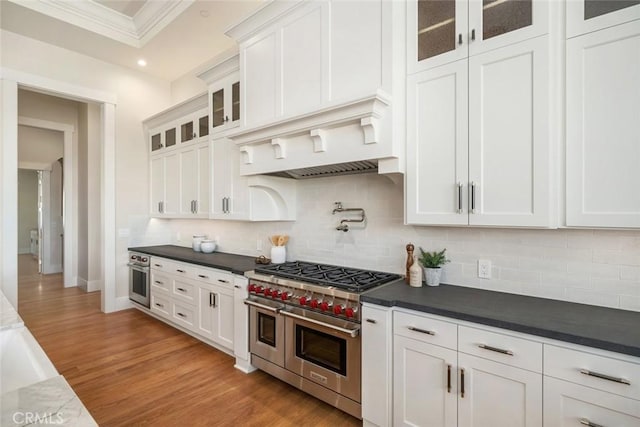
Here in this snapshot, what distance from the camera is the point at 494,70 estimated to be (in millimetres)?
1804

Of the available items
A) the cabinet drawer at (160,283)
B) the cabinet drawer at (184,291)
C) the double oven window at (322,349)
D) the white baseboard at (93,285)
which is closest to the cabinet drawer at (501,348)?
the double oven window at (322,349)

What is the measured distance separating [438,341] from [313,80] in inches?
77.4

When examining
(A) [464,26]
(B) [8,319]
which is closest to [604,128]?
(A) [464,26]

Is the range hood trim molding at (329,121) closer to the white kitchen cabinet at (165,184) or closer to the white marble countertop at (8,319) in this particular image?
the white marble countertop at (8,319)

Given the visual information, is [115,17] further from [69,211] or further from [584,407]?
[584,407]

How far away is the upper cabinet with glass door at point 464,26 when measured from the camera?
1710 mm

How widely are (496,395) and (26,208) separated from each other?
46.1 ft

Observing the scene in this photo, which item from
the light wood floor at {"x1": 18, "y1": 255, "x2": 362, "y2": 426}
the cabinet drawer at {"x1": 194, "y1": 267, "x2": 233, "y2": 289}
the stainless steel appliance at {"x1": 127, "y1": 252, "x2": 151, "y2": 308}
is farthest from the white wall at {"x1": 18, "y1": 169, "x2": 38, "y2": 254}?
the cabinet drawer at {"x1": 194, "y1": 267, "x2": 233, "y2": 289}

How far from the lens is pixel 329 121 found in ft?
7.41

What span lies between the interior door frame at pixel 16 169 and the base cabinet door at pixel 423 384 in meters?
4.28

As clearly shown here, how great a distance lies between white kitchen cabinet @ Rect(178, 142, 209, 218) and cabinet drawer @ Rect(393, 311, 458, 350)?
273 cm

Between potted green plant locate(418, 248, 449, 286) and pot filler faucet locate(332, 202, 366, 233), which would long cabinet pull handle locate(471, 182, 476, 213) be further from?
pot filler faucet locate(332, 202, 366, 233)

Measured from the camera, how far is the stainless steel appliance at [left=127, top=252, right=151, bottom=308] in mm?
4297

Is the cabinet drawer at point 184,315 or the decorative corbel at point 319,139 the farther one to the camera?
the cabinet drawer at point 184,315
